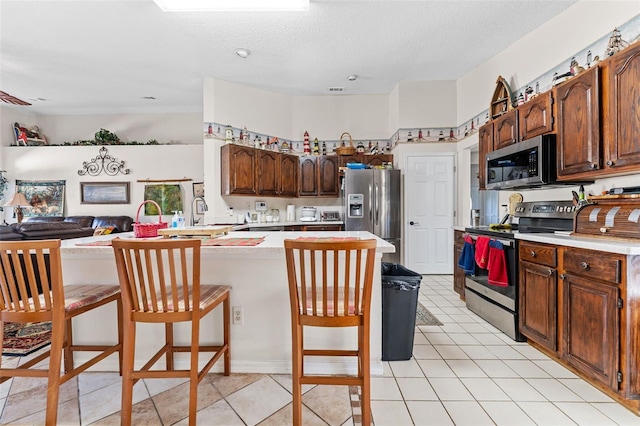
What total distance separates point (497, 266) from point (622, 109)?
4.50 ft

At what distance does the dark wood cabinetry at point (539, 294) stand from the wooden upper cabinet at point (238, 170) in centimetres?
368

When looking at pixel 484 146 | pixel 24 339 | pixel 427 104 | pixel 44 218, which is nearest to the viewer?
pixel 24 339

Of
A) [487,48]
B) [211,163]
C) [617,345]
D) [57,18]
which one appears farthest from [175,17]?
[617,345]

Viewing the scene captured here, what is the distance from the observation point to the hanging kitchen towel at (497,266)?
2.49 metres

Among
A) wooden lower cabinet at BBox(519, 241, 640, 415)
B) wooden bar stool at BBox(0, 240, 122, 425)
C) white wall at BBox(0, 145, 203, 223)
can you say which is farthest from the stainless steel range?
white wall at BBox(0, 145, 203, 223)

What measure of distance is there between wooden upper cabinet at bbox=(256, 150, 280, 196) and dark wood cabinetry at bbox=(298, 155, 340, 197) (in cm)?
49

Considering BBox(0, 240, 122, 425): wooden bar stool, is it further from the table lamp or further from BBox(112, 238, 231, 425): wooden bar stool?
the table lamp

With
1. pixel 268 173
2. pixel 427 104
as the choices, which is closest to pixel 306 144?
pixel 268 173

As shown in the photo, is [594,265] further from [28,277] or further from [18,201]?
[18,201]

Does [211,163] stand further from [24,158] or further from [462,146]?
[24,158]

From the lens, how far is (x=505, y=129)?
3047 mm

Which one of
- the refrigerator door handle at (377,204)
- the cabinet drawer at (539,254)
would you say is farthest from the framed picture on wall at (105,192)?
the cabinet drawer at (539,254)

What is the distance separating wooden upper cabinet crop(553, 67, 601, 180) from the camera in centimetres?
204

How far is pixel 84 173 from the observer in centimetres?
605
